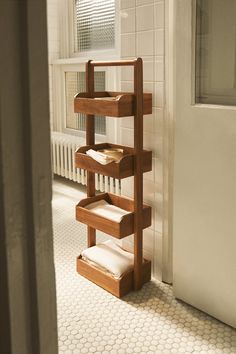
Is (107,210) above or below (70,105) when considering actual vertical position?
below

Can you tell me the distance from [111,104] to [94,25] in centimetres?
189

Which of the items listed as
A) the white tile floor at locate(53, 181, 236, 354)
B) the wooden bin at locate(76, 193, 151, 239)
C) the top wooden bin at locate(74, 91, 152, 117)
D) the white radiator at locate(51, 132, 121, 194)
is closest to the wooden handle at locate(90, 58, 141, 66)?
the top wooden bin at locate(74, 91, 152, 117)

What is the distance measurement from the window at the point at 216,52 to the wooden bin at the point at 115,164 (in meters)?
0.44

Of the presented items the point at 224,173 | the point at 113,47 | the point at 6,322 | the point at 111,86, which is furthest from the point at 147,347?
the point at 113,47

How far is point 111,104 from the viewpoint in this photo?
6.62 feet

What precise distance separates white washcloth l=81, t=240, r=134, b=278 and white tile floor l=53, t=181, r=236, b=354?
0.41ft

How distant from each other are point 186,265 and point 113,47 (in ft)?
6.77

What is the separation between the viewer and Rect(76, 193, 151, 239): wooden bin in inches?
84.1

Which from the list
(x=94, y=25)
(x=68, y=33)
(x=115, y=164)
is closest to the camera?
(x=115, y=164)

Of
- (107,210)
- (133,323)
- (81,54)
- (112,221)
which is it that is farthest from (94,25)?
(133,323)

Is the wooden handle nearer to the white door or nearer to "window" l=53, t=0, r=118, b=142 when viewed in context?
the white door

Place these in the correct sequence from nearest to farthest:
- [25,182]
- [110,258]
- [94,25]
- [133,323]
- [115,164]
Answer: [25,182]
[133,323]
[115,164]
[110,258]
[94,25]

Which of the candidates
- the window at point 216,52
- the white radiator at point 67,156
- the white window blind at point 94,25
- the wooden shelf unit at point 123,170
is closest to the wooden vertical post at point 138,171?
the wooden shelf unit at point 123,170

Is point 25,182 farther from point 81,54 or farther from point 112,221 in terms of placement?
point 81,54
